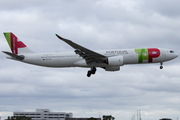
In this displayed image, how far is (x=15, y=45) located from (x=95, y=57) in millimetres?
15528

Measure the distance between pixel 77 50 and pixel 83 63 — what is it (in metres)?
3.23

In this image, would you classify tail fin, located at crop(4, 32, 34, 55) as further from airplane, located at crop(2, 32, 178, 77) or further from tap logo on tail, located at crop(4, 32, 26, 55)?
airplane, located at crop(2, 32, 178, 77)

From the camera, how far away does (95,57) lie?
4584 cm

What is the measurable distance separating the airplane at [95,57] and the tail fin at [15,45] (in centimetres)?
71

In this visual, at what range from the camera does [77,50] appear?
45000 mm

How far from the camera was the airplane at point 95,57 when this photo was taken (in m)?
45.4

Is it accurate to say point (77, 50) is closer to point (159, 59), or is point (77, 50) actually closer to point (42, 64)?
point (42, 64)

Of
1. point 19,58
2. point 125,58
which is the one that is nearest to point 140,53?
point 125,58

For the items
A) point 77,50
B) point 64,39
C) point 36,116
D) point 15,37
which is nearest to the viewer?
point 64,39

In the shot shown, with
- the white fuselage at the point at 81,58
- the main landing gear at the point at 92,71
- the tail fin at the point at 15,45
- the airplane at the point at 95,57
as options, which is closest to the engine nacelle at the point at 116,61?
the airplane at the point at 95,57

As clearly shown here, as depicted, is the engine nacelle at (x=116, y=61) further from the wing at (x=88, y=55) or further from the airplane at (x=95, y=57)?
the wing at (x=88, y=55)

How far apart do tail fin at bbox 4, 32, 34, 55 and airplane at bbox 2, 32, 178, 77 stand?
710 millimetres

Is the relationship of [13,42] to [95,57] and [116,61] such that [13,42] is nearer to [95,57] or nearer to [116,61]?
[95,57]

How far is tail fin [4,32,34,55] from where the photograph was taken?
5112 centimetres
